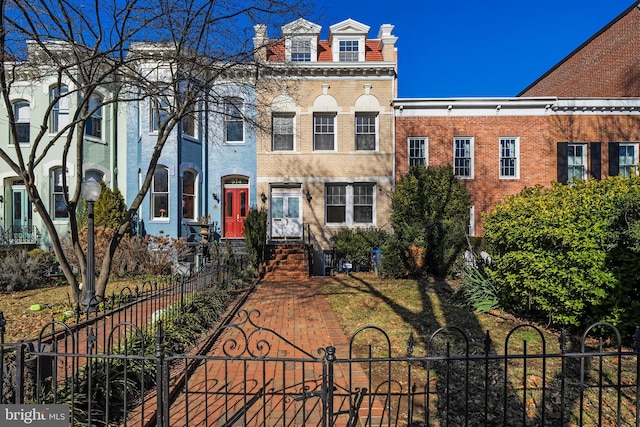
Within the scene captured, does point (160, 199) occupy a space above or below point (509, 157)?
below

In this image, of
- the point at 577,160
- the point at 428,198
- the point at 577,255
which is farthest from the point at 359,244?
the point at 577,160

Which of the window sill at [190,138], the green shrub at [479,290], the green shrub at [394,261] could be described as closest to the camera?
the green shrub at [479,290]

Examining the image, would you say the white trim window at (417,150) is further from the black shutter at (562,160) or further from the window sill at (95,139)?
the window sill at (95,139)

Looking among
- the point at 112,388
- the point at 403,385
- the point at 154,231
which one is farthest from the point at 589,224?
the point at 154,231

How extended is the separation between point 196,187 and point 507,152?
1381 centimetres

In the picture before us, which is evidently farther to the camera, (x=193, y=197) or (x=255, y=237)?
(x=193, y=197)

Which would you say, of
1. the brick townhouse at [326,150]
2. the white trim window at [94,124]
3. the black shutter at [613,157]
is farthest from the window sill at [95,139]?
the black shutter at [613,157]

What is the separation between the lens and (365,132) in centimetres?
1658

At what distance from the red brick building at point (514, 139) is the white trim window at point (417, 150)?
1.7 inches

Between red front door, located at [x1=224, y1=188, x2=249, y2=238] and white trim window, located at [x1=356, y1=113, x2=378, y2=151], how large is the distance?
5.74 m

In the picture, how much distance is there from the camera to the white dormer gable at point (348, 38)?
16797mm

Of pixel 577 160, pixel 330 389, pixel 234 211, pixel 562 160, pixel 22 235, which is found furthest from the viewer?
pixel 234 211

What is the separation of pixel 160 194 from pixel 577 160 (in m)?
18.0

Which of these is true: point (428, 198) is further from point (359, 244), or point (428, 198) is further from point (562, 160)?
point (562, 160)
